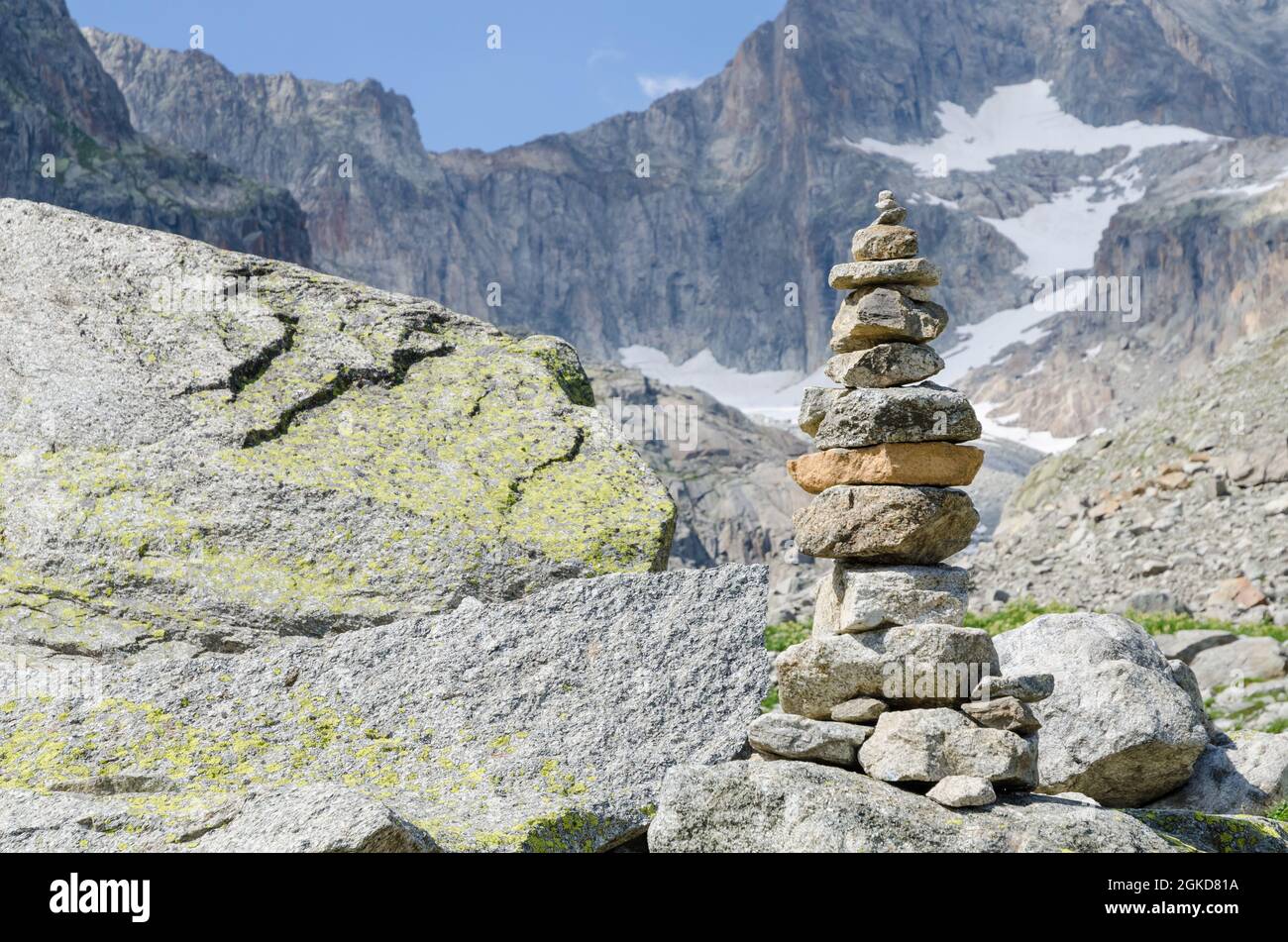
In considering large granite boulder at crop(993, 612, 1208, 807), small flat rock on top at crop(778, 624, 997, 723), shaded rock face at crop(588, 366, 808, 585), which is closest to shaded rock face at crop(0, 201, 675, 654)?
small flat rock on top at crop(778, 624, 997, 723)

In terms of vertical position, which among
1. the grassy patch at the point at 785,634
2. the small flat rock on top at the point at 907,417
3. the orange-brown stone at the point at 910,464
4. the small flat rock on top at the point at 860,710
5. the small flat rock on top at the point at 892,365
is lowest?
the grassy patch at the point at 785,634

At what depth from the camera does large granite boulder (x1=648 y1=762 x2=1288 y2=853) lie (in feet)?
24.4

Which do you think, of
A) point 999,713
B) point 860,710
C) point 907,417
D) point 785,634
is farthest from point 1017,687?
point 785,634

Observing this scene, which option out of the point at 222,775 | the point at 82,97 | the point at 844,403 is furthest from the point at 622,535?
the point at 82,97

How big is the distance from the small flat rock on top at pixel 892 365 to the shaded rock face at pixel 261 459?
83.9 inches

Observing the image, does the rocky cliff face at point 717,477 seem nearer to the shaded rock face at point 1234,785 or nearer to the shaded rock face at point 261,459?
the shaded rock face at point 1234,785

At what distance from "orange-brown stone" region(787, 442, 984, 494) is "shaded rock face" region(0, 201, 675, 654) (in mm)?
1806

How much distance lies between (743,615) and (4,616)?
18.6 ft

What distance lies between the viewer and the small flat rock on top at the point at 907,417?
366 inches

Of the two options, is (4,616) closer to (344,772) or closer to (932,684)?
(344,772)

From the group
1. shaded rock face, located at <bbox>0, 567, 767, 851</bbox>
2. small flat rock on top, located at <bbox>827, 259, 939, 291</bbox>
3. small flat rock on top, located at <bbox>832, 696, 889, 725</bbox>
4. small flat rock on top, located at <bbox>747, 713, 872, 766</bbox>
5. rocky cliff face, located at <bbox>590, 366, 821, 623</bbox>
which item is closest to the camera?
shaded rock face, located at <bbox>0, 567, 767, 851</bbox>

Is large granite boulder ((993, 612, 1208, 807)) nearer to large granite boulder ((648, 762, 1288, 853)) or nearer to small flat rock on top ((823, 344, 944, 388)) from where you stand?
small flat rock on top ((823, 344, 944, 388))

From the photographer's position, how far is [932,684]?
859 centimetres

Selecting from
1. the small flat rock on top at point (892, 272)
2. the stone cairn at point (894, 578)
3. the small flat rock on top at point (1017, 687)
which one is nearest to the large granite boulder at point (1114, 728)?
the small flat rock on top at point (1017, 687)
